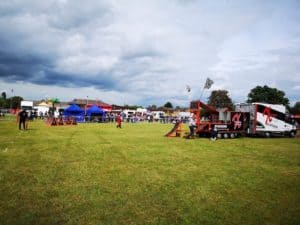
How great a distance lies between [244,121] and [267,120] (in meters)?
2.36

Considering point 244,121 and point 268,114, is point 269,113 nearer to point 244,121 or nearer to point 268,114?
point 268,114

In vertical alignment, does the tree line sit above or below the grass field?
above

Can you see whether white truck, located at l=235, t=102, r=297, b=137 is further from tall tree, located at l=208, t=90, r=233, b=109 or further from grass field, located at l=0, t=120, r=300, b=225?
tall tree, located at l=208, t=90, r=233, b=109

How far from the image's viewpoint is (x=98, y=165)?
33.9 ft

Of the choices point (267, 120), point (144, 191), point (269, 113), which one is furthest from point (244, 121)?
point (144, 191)

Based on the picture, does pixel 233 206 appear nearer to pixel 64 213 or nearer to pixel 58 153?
pixel 64 213

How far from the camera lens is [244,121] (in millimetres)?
26625

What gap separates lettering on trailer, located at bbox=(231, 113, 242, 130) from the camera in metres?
25.8

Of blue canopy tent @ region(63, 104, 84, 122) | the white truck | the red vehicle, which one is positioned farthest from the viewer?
blue canopy tent @ region(63, 104, 84, 122)

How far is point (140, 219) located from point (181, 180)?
328 cm

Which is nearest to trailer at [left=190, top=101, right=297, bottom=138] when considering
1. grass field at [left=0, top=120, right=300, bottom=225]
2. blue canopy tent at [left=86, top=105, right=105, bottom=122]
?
grass field at [left=0, top=120, right=300, bottom=225]

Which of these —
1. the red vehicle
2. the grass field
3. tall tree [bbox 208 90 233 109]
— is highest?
tall tree [bbox 208 90 233 109]

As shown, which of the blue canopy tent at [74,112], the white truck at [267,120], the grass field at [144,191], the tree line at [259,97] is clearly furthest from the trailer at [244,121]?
the tree line at [259,97]

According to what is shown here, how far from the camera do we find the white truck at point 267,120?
2653 cm
